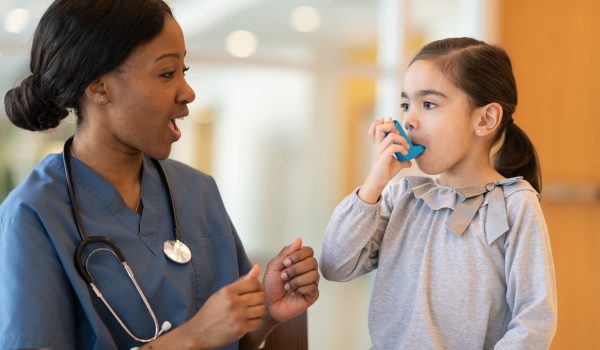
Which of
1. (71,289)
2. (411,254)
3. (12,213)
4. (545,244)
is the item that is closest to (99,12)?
(12,213)

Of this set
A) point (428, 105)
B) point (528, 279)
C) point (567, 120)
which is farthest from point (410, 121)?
point (567, 120)

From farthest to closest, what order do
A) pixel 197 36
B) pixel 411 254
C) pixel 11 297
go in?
pixel 197 36 < pixel 411 254 < pixel 11 297

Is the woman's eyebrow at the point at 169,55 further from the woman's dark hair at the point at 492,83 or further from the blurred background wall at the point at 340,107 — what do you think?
the blurred background wall at the point at 340,107

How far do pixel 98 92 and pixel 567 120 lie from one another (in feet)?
9.17

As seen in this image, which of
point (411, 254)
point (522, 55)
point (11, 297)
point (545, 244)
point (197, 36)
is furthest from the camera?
point (522, 55)

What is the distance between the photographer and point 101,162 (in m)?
1.52

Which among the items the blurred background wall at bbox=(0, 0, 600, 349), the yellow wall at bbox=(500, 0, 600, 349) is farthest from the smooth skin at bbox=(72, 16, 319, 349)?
the yellow wall at bbox=(500, 0, 600, 349)

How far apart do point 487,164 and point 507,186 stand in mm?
80

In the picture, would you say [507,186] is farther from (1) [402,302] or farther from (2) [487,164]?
(1) [402,302]

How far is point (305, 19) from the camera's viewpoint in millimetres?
3451

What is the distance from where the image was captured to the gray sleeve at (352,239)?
1.50 meters

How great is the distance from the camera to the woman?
1330mm

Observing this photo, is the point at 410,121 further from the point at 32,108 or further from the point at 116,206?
the point at 32,108

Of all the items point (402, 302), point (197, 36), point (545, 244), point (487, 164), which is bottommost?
point (402, 302)
